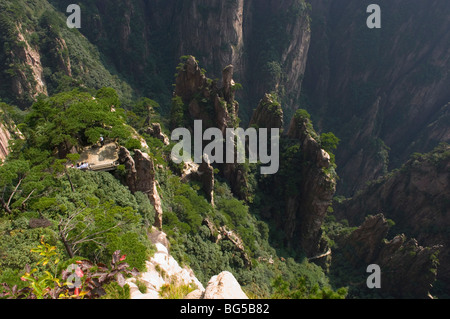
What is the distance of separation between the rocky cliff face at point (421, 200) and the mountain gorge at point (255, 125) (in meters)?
0.24

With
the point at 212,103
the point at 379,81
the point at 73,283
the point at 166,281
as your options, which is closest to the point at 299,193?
the point at 212,103

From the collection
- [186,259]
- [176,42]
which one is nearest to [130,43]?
[176,42]

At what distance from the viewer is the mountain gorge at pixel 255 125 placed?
68.4 feet

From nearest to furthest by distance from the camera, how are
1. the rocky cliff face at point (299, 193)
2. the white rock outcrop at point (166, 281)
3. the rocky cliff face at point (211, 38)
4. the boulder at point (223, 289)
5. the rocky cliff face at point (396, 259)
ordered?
1. the boulder at point (223, 289)
2. the white rock outcrop at point (166, 281)
3. the rocky cliff face at point (396, 259)
4. the rocky cliff face at point (299, 193)
5. the rocky cliff face at point (211, 38)

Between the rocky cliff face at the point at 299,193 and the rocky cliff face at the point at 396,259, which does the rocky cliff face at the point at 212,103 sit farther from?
the rocky cliff face at the point at 396,259

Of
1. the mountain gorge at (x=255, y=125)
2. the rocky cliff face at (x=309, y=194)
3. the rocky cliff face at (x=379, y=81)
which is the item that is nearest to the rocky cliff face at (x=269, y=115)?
the mountain gorge at (x=255, y=125)

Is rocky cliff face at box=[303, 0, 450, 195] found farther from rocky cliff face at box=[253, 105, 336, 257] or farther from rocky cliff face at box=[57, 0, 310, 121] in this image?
rocky cliff face at box=[253, 105, 336, 257]

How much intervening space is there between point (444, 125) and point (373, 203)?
4748cm

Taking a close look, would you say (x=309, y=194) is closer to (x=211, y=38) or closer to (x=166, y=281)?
(x=166, y=281)

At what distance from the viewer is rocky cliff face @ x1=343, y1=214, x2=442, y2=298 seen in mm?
38438

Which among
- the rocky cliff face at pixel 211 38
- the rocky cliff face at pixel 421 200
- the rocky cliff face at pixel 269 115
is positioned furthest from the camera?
the rocky cliff face at pixel 211 38

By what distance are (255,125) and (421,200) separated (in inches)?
1223

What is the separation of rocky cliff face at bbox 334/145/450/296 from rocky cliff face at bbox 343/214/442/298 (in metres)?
7.33
